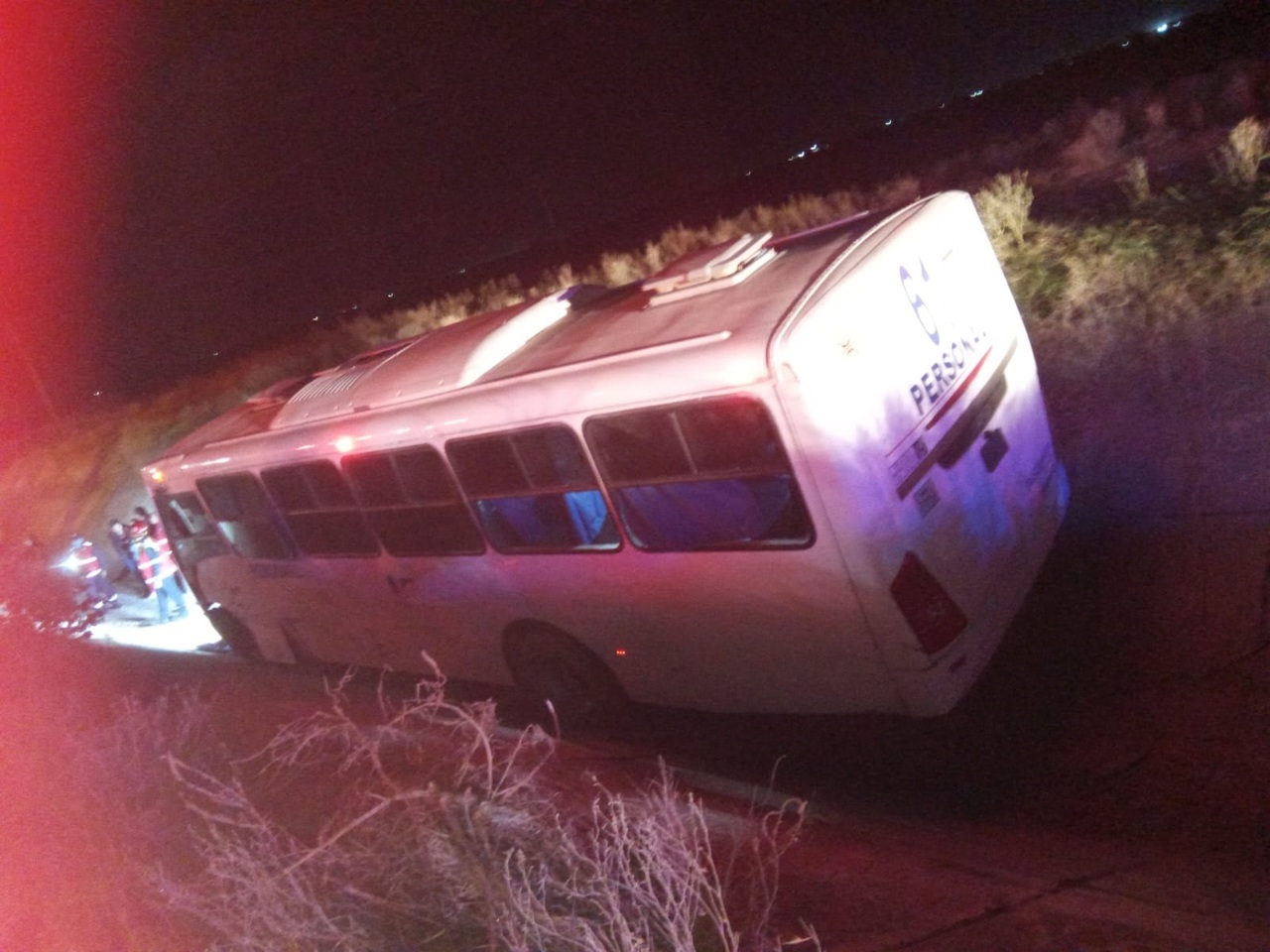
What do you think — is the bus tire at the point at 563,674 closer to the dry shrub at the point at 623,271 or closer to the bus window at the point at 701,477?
the bus window at the point at 701,477

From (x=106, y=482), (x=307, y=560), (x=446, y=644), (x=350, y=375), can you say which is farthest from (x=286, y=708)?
(x=106, y=482)

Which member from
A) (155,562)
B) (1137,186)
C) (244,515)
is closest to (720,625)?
(244,515)

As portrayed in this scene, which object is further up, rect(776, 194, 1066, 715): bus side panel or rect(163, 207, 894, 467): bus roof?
rect(163, 207, 894, 467): bus roof

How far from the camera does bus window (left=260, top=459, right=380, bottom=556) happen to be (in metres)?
7.02

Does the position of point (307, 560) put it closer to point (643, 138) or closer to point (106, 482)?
point (106, 482)

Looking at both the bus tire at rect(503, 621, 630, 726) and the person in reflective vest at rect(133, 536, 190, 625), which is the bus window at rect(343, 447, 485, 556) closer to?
the bus tire at rect(503, 621, 630, 726)

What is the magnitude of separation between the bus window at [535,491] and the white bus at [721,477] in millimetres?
18

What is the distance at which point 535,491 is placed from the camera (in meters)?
5.64

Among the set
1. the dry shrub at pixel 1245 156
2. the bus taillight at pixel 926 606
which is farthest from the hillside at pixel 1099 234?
the bus taillight at pixel 926 606

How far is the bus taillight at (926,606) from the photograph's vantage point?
174 inches

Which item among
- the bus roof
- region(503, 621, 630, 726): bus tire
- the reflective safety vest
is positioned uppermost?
the bus roof

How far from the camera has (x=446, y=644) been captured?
23.5 feet

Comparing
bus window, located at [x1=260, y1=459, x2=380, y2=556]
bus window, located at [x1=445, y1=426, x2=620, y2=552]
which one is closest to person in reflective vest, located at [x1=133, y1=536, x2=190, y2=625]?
bus window, located at [x1=260, y1=459, x2=380, y2=556]

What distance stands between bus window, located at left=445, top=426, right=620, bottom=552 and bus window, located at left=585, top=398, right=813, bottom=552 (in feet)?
0.68
